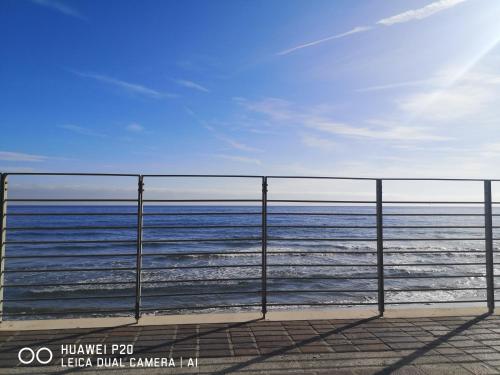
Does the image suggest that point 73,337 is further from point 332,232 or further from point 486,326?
point 332,232

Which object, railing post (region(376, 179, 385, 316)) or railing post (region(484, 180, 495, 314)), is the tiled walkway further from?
railing post (region(484, 180, 495, 314))

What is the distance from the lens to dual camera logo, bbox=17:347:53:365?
303 centimetres

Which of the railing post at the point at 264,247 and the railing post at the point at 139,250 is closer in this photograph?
the railing post at the point at 139,250

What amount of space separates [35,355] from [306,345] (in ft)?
7.28

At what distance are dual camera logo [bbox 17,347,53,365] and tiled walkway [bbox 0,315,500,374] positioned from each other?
0.16 ft

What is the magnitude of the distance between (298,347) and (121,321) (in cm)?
189

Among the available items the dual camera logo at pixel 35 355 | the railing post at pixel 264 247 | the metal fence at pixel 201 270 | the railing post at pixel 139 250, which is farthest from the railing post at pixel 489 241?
the dual camera logo at pixel 35 355

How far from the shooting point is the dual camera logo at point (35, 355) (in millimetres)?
3029

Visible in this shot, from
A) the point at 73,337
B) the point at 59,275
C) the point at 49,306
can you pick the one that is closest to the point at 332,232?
the point at 59,275

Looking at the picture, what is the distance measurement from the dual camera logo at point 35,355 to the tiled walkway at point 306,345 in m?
0.05

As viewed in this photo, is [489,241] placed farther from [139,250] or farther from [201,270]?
[201,270]

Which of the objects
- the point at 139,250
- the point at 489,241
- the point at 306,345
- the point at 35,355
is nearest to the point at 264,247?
the point at 306,345

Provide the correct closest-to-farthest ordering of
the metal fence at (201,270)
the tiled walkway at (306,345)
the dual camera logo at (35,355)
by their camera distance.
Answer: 1. the tiled walkway at (306,345)
2. the dual camera logo at (35,355)
3. the metal fence at (201,270)

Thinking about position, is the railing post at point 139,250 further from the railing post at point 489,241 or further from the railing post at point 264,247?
the railing post at point 489,241
